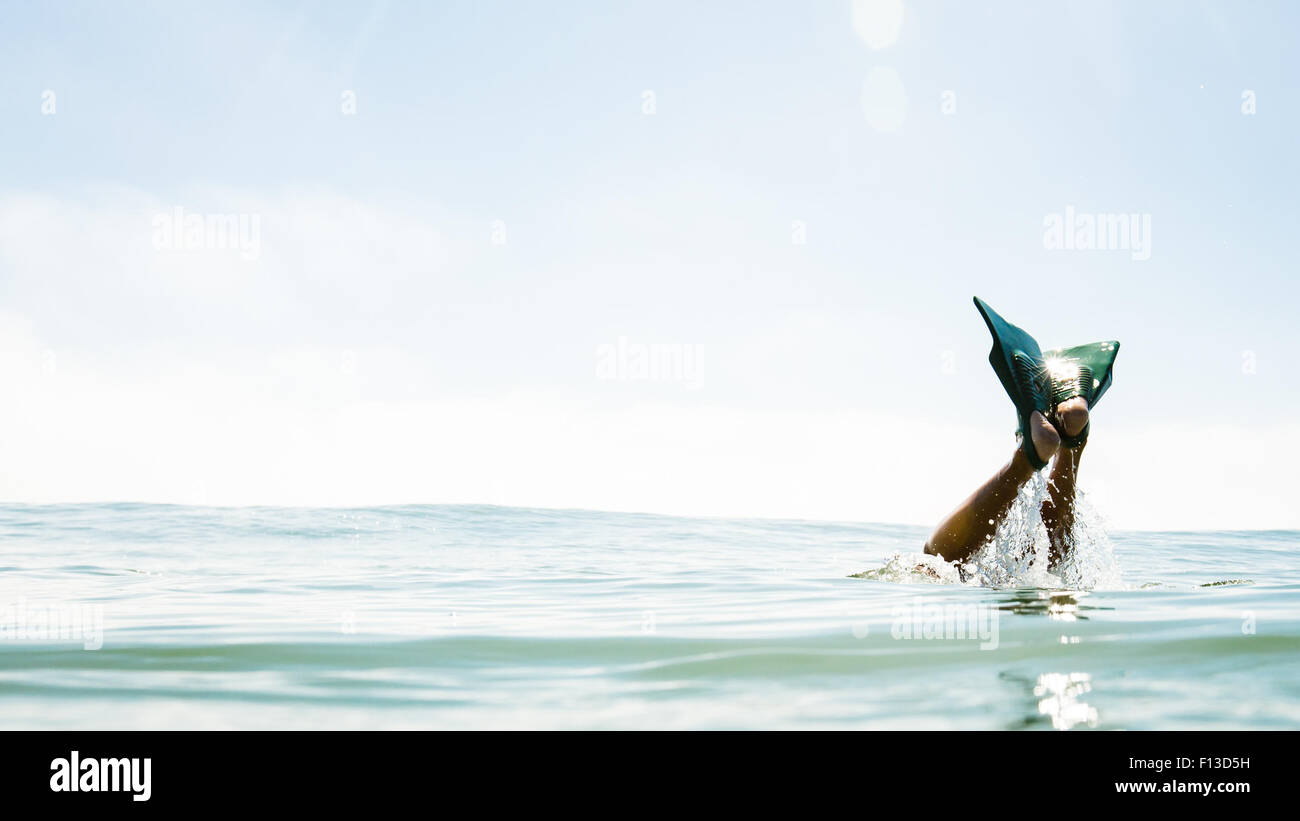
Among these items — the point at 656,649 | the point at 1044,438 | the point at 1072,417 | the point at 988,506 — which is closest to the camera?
the point at 656,649

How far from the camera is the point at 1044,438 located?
6.05 m

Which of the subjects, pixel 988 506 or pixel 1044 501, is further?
pixel 1044 501

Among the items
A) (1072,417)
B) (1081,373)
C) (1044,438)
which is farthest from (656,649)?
(1081,373)

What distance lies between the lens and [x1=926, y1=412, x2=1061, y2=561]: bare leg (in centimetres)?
609

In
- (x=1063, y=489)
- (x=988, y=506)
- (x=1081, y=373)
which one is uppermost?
(x=1081, y=373)

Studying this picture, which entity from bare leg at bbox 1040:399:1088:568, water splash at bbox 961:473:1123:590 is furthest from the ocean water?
bare leg at bbox 1040:399:1088:568

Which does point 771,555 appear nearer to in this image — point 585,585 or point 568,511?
point 585,585

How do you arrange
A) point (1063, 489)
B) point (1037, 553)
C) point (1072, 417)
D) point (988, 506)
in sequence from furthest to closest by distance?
point (1037, 553) → point (1063, 489) → point (988, 506) → point (1072, 417)

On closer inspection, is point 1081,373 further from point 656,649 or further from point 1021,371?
point 656,649

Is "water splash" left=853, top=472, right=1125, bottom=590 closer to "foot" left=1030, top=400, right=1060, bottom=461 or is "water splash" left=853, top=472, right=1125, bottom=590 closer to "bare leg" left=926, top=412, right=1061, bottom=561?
"bare leg" left=926, top=412, right=1061, bottom=561

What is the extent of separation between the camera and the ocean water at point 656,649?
303 centimetres

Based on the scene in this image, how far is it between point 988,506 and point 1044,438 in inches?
26.5

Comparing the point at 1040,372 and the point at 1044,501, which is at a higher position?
the point at 1040,372
